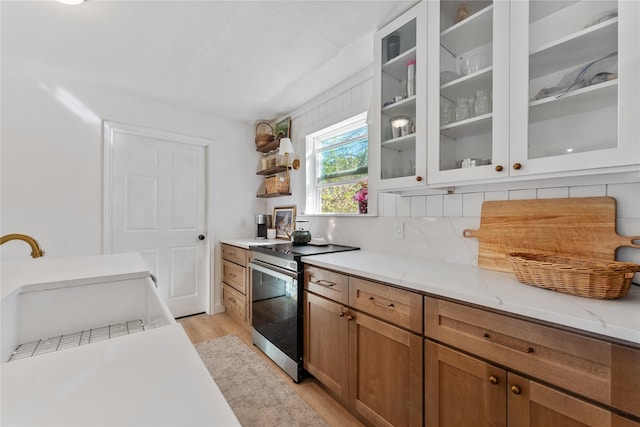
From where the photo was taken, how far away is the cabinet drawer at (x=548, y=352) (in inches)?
28.7

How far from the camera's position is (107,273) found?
1.10 metres

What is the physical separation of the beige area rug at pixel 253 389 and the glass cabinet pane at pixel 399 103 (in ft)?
5.03

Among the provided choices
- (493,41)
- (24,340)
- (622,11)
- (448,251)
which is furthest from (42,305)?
(622,11)

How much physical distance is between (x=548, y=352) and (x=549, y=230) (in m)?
0.66

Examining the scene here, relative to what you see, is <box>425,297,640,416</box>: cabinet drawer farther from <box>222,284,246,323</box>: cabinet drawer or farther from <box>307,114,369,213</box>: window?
<box>222,284,246,323</box>: cabinet drawer

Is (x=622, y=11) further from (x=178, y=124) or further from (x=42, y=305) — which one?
(x=178, y=124)

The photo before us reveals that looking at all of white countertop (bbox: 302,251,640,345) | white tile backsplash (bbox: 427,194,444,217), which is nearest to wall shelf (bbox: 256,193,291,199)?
white countertop (bbox: 302,251,640,345)

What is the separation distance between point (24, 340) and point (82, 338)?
0.55 feet

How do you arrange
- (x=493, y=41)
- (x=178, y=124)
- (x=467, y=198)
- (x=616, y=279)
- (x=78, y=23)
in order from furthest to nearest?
(x=178, y=124), (x=78, y=23), (x=467, y=198), (x=493, y=41), (x=616, y=279)

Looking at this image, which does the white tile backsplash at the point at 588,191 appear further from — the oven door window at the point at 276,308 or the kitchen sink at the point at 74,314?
the kitchen sink at the point at 74,314

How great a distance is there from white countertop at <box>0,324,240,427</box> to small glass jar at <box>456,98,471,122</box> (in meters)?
1.52

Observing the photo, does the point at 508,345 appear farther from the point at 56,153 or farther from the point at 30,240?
the point at 56,153

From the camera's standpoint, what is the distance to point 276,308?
6.91ft

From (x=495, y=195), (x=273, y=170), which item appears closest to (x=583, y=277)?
(x=495, y=195)
